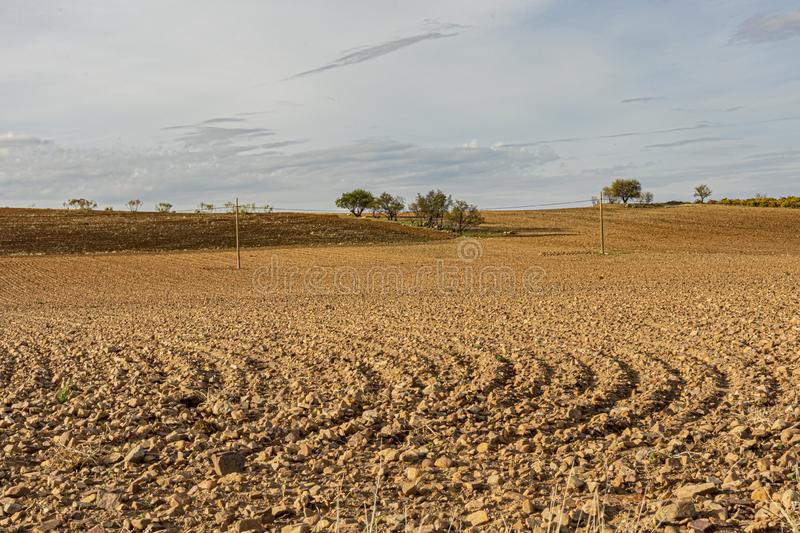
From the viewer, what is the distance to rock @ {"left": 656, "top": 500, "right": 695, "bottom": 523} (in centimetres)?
456

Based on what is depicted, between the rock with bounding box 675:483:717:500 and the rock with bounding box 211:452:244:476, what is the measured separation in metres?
3.79

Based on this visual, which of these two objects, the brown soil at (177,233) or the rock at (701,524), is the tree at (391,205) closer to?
the brown soil at (177,233)

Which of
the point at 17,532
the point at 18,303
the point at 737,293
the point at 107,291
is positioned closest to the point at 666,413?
the point at 17,532

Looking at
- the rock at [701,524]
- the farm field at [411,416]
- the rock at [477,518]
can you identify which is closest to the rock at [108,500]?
the farm field at [411,416]

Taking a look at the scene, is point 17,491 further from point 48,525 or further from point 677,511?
point 677,511

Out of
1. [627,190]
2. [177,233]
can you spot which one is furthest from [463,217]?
[627,190]

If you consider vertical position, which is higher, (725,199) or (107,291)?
(725,199)

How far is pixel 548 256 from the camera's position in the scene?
4753cm

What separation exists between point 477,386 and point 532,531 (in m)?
4.41

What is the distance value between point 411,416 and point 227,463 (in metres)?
2.20

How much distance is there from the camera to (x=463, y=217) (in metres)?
83.7

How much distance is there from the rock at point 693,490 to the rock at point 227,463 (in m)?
3.79

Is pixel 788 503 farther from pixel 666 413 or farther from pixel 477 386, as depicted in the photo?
pixel 477 386

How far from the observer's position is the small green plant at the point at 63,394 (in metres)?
9.05
